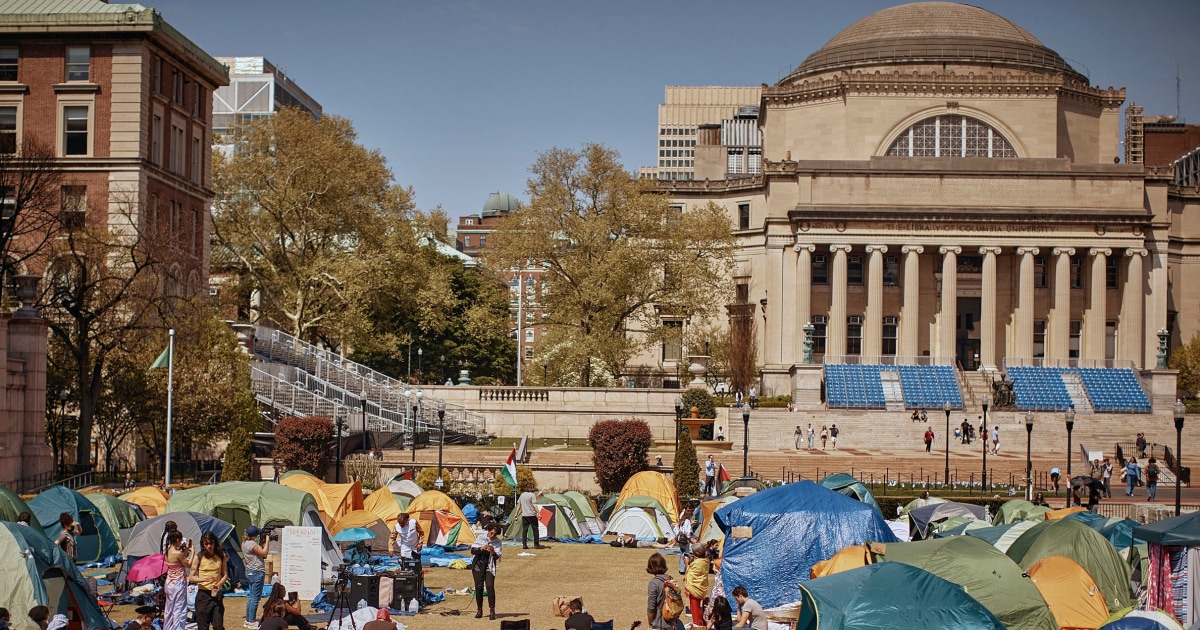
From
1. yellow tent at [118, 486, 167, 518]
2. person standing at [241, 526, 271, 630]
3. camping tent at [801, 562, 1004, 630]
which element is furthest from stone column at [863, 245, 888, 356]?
camping tent at [801, 562, 1004, 630]

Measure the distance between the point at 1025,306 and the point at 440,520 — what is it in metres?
48.8

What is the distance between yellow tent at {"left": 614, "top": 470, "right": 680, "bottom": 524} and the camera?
39.5 meters

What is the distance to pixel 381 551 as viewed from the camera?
3244cm

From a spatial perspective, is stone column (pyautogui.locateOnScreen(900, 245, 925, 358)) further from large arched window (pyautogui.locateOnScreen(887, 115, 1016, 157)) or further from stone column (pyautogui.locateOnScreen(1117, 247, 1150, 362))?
stone column (pyautogui.locateOnScreen(1117, 247, 1150, 362))

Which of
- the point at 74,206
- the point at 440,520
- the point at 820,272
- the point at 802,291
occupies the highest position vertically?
the point at 74,206

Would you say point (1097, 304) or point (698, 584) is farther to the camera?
point (1097, 304)

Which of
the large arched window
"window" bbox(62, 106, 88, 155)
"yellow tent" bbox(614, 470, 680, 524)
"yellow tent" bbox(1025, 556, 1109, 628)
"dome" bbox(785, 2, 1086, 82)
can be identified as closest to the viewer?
"yellow tent" bbox(1025, 556, 1109, 628)

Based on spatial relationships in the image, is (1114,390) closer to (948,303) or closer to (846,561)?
(948,303)

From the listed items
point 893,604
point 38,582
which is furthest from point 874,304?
point 38,582

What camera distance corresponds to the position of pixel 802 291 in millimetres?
76125

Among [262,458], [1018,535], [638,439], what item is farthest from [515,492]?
[1018,535]

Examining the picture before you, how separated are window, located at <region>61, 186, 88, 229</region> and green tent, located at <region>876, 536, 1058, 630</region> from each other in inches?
1368

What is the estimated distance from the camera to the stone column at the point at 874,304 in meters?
75.1

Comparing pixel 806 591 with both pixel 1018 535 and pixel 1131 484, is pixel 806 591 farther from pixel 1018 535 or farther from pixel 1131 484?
pixel 1131 484
